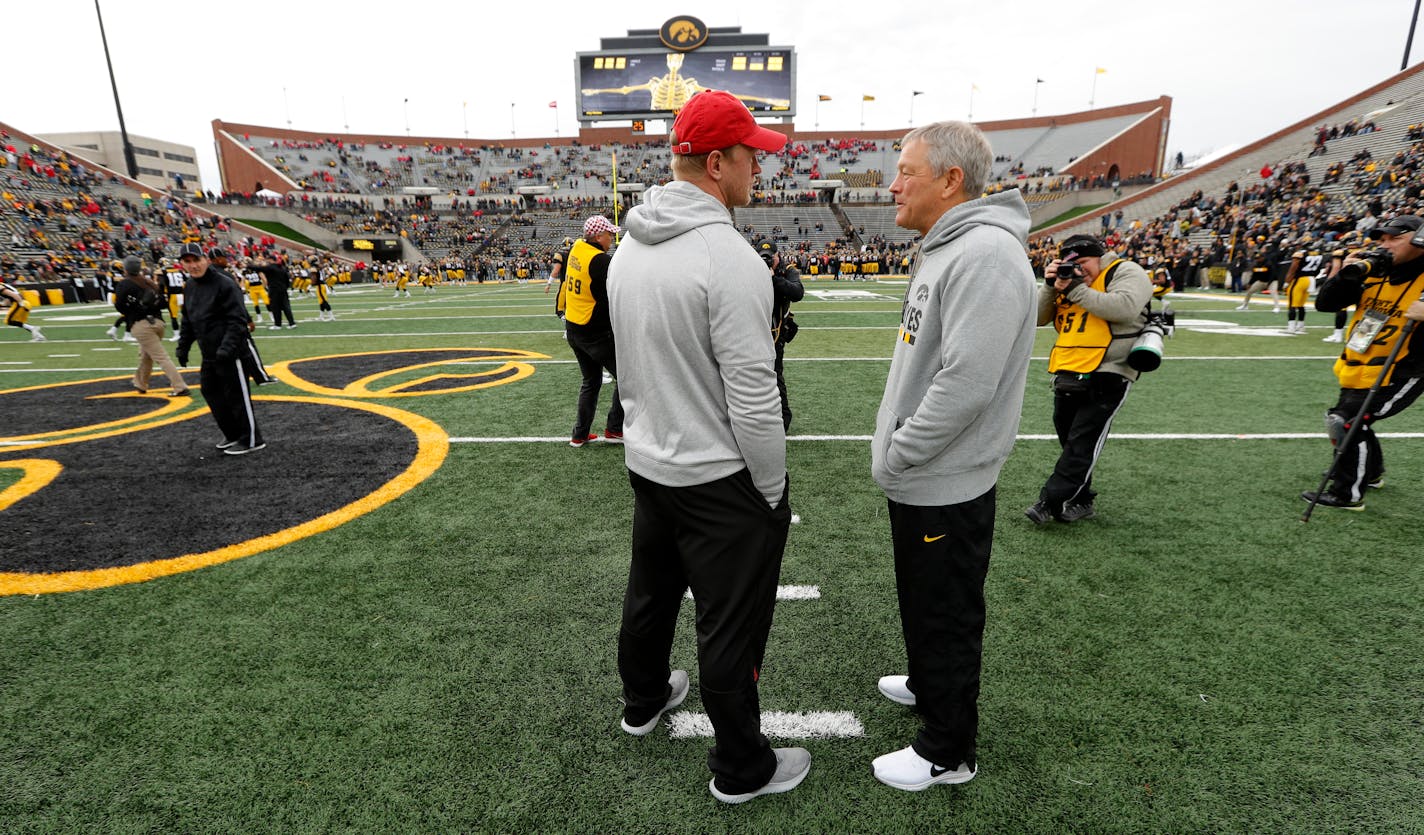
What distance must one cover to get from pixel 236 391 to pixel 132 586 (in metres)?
2.77

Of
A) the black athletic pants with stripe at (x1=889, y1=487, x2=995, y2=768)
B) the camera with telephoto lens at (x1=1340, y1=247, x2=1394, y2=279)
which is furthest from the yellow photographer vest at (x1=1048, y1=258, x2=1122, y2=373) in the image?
the black athletic pants with stripe at (x1=889, y1=487, x2=995, y2=768)

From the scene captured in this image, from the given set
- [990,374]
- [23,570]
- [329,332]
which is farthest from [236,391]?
[329,332]

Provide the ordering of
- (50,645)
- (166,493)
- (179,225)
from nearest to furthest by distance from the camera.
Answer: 1. (50,645)
2. (166,493)
3. (179,225)

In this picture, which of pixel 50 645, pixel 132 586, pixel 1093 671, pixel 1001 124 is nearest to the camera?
pixel 1093 671

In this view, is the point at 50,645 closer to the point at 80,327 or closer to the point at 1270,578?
the point at 1270,578

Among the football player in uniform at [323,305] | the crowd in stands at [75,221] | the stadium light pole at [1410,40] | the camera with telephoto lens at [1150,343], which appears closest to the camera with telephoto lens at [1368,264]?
the camera with telephoto lens at [1150,343]

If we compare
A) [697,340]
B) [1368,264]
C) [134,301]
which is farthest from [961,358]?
[134,301]

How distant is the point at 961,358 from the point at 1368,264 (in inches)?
153

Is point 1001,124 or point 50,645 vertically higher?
point 1001,124

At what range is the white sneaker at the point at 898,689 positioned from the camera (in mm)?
2584

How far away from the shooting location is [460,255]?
4966cm

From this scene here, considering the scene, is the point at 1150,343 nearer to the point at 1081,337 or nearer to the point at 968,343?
the point at 1081,337

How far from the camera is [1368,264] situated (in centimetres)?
387

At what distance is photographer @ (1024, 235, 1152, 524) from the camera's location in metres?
3.64
